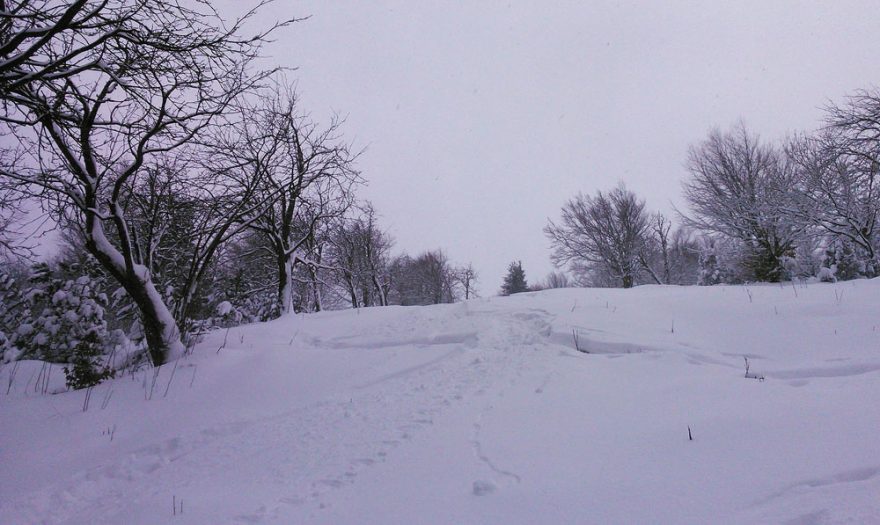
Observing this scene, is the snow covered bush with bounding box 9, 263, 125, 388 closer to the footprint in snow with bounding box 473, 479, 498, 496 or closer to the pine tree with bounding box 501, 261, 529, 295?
the footprint in snow with bounding box 473, 479, 498, 496

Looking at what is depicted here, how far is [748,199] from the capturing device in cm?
1616

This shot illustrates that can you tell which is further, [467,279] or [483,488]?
[467,279]

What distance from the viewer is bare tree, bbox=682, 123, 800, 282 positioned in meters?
15.3

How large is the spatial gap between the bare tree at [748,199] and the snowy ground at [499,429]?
1318cm

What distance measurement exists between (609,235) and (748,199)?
345 inches

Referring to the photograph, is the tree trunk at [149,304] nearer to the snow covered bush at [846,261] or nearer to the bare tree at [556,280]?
the snow covered bush at [846,261]

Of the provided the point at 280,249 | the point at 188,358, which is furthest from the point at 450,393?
the point at 280,249

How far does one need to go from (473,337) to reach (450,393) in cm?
181

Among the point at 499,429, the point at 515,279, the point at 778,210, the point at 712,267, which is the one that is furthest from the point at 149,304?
the point at 515,279

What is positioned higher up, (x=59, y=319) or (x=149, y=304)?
(x=149, y=304)

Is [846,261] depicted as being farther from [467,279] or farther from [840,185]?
[467,279]

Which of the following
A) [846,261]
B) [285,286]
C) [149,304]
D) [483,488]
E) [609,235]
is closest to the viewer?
[483,488]

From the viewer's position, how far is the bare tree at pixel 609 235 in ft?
77.9

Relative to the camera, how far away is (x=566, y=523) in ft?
5.52
